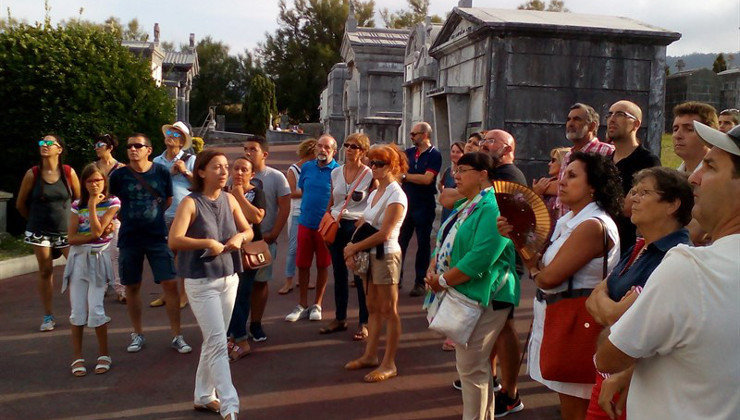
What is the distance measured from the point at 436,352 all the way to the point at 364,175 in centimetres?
183

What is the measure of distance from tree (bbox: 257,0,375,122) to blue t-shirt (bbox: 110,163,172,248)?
51215mm

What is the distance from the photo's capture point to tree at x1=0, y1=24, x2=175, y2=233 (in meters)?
13.1

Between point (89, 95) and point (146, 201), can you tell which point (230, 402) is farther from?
point (89, 95)

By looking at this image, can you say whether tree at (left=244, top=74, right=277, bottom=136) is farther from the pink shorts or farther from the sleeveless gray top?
the sleeveless gray top

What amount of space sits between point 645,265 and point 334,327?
4655mm

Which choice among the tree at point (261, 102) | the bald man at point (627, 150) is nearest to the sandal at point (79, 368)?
the bald man at point (627, 150)

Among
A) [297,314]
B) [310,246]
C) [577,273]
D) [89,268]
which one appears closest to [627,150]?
[577,273]

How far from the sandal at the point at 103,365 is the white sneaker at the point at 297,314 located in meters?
2.08

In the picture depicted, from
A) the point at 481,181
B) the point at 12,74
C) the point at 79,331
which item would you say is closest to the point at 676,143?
the point at 481,181

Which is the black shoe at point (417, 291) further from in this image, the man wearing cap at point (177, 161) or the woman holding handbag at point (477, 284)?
the woman holding handbag at point (477, 284)

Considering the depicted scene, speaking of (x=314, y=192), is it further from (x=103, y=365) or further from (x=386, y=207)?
(x=103, y=365)

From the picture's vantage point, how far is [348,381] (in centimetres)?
595

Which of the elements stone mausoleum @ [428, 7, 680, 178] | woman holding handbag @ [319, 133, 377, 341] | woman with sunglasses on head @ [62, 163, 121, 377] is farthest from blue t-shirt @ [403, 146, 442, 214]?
woman with sunglasses on head @ [62, 163, 121, 377]

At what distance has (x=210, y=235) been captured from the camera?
5.11m
